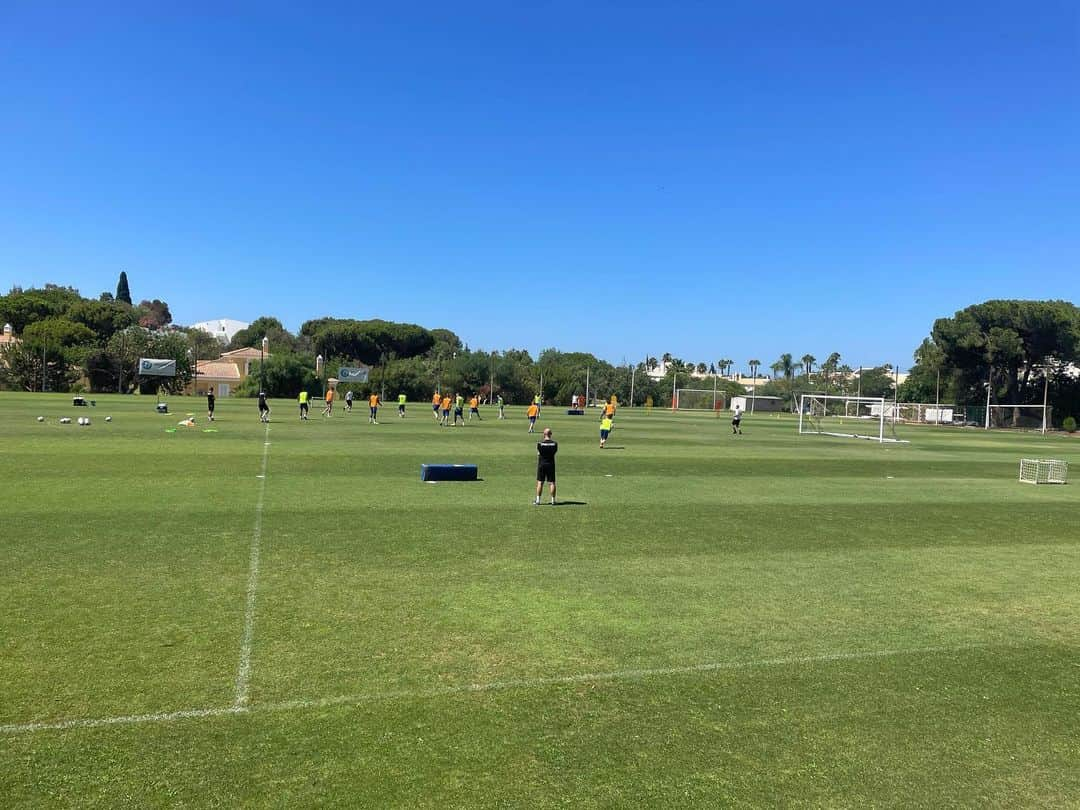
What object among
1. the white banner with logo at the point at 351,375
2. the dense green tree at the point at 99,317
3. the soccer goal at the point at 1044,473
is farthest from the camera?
the white banner with logo at the point at 351,375

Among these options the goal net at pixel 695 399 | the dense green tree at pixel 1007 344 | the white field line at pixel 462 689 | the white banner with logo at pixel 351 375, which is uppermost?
the dense green tree at pixel 1007 344

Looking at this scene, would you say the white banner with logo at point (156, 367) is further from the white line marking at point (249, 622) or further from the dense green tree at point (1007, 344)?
the dense green tree at point (1007, 344)

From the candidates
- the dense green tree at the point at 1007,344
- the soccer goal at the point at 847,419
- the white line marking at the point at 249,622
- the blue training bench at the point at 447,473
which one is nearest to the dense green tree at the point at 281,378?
the soccer goal at the point at 847,419

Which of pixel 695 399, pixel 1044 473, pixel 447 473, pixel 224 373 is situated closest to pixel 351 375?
pixel 224 373

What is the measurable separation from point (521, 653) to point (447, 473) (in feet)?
41.6

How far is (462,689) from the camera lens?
6645mm

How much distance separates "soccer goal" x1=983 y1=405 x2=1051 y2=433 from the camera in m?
76.4

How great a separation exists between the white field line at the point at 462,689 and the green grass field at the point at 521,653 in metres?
0.03

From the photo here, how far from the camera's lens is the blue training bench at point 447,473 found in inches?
781

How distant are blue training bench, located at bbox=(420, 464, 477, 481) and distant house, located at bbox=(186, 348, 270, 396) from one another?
79944mm

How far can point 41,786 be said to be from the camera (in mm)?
4906

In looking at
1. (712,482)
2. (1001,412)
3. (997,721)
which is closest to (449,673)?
(997,721)

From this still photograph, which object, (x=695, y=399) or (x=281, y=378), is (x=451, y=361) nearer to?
(x=281, y=378)

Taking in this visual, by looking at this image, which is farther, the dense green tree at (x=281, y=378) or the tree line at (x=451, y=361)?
the dense green tree at (x=281, y=378)
